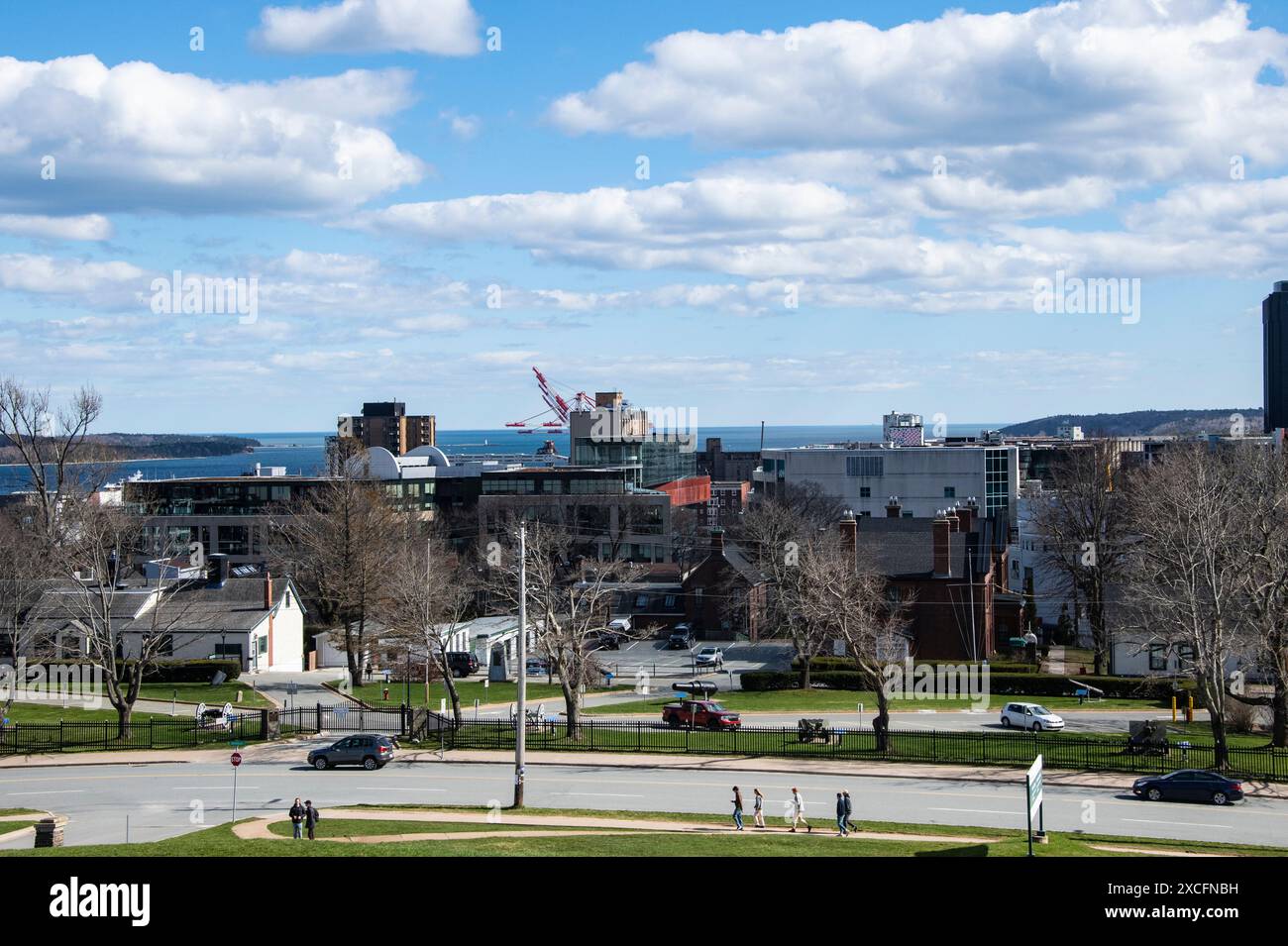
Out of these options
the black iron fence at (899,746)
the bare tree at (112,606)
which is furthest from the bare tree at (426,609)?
the bare tree at (112,606)

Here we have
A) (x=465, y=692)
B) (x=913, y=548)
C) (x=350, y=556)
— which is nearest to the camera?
(x=465, y=692)

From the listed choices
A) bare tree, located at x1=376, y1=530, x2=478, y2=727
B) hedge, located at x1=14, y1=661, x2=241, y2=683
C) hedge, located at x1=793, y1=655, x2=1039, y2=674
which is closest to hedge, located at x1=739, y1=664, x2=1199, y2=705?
hedge, located at x1=793, y1=655, x2=1039, y2=674

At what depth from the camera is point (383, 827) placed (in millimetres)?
28375

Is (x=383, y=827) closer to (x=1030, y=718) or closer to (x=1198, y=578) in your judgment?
(x=1030, y=718)

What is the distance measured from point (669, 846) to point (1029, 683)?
34.4m

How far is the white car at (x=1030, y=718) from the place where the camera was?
4378cm

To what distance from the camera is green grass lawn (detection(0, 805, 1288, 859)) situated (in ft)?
71.6

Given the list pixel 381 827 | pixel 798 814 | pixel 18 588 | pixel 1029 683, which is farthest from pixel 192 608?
pixel 1029 683

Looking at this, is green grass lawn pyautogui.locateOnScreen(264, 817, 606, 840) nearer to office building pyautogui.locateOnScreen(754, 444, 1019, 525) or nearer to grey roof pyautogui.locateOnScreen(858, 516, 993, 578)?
grey roof pyautogui.locateOnScreen(858, 516, 993, 578)

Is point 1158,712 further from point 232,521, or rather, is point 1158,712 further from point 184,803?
point 232,521

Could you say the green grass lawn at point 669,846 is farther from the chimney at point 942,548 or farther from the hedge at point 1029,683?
the chimney at point 942,548

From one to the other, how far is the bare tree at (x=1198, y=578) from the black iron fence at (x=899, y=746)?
4.76ft

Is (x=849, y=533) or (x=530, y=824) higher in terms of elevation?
(x=849, y=533)
